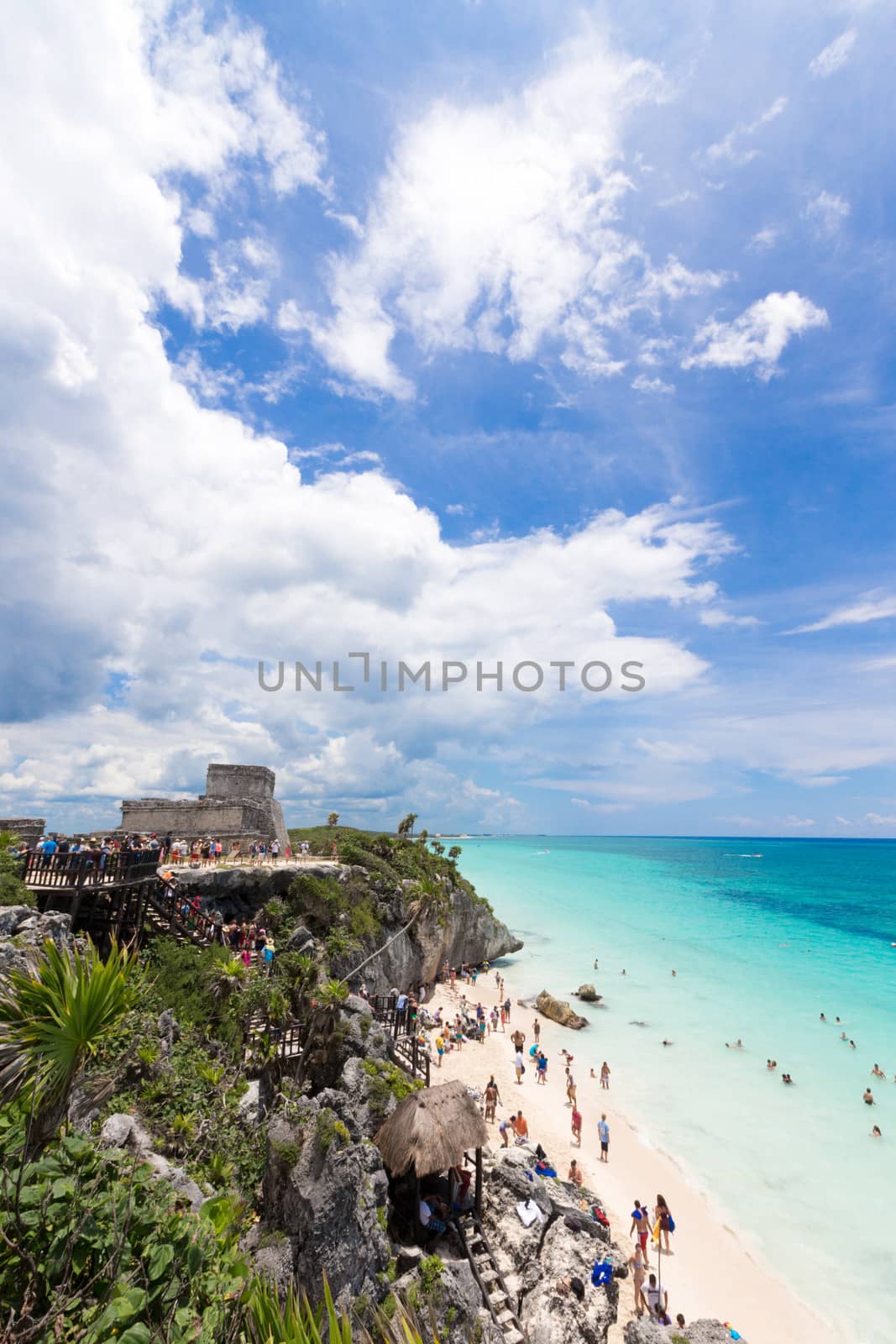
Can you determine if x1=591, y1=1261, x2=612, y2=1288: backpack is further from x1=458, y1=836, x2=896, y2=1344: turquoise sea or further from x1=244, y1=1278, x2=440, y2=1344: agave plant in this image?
x1=244, y1=1278, x2=440, y2=1344: agave plant

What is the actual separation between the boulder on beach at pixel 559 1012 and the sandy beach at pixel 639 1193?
1.22 meters

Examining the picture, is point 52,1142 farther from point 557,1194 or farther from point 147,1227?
point 557,1194

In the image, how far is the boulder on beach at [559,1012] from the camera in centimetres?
2936

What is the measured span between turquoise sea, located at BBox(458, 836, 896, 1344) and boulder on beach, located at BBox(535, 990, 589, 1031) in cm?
110

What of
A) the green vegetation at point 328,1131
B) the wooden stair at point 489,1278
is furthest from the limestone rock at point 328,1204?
the wooden stair at point 489,1278

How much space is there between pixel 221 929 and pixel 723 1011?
2879 centimetres

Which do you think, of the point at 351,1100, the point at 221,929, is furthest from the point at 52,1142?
the point at 221,929

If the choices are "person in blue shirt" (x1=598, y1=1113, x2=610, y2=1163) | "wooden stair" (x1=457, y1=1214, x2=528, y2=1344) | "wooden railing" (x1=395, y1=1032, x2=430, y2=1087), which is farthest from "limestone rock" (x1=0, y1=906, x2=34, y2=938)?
"person in blue shirt" (x1=598, y1=1113, x2=610, y2=1163)

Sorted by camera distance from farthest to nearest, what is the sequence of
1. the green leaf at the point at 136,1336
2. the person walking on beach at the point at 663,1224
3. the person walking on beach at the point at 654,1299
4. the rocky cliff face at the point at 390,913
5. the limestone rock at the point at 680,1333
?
the rocky cliff face at the point at 390,913, the person walking on beach at the point at 663,1224, the person walking on beach at the point at 654,1299, the limestone rock at the point at 680,1333, the green leaf at the point at 136,1336

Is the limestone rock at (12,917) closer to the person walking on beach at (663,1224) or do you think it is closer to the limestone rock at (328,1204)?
the limestone rock at (328,1204)

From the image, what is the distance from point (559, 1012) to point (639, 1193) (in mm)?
13489

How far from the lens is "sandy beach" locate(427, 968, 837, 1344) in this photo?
501 inches

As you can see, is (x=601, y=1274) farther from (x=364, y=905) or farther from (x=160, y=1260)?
(x=364, y=905)

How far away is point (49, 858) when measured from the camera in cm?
1572
